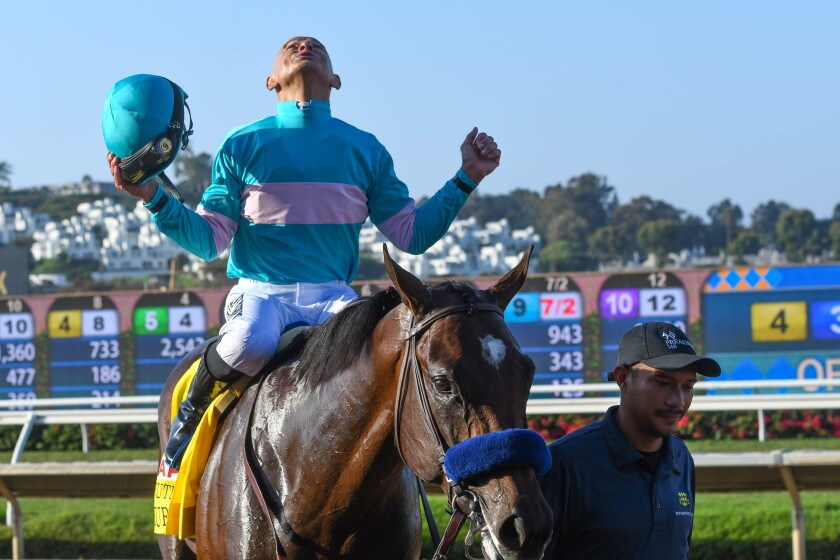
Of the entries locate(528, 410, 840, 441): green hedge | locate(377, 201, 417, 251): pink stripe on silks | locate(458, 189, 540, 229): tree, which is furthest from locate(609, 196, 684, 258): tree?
locate(377, 201, 417, 251): pink stripe on silks

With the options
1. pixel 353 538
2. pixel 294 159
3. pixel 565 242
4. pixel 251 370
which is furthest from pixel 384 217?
pixel 565 242

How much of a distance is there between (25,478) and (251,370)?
4.50 m

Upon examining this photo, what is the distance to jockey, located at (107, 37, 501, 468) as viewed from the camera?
341 cm

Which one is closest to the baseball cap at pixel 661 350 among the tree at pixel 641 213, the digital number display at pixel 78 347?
the digital number display at pixel 78 347

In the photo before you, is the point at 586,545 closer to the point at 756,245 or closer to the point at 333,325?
the point at 333,325

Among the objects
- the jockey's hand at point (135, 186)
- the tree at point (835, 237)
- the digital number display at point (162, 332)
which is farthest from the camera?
the tree at point (835, 237)

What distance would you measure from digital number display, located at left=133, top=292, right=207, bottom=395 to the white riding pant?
8591 millimetres

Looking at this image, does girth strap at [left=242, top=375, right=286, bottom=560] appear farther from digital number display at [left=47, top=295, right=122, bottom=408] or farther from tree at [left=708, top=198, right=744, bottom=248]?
tree at [left=708, top=198, right=744, bottom=248]

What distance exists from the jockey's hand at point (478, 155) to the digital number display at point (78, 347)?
9391 mm

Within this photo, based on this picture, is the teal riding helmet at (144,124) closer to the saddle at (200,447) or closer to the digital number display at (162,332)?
the saddle at (200,447)

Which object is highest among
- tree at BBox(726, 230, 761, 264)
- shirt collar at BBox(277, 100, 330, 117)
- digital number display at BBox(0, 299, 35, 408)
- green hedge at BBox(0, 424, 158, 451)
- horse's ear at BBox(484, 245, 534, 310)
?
tree at BBox(726, 230, 761, 264)

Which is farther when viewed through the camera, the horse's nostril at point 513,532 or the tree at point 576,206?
the tree at point 576,206

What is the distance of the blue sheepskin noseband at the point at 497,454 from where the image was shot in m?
2.31

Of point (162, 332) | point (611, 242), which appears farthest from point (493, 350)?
point (611, 242)
